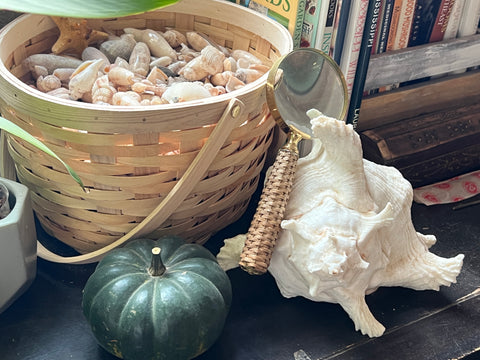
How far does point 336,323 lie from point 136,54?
1.53ft

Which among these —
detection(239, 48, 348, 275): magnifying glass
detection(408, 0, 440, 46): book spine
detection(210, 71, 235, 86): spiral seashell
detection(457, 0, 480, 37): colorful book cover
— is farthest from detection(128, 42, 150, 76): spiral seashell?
detection(457, 0, 480, 37): colorful book cover

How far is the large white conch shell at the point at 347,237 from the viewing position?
0.66m

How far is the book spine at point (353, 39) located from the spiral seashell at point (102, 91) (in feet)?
1.17

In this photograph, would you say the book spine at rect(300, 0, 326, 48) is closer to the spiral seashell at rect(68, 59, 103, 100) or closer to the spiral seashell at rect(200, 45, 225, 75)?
the spiral seashell at rect(200, 45, 225, 75)

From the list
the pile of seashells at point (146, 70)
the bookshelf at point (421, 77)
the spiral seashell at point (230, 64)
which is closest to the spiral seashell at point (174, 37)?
the pile of seashells at point (146, 70)

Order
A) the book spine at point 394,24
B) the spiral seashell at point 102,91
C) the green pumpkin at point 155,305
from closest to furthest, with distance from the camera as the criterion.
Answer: the green pumpkin at point 155,305 < the spiral seashell at point 102,91 < the book spine at point 394,24

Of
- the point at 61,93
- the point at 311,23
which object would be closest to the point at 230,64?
the point at 311,23

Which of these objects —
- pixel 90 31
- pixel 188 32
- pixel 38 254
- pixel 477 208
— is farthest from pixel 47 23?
pixel 477 208

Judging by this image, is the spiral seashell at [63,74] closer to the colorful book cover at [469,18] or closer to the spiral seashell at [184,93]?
the spiral seashell at [184,93]

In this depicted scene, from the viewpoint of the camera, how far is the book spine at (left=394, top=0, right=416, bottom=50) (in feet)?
3.07

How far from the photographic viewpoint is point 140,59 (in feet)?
2.67

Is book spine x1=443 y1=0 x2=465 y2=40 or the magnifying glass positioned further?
book spine x1=443 y1=0 x2=465 y2=40

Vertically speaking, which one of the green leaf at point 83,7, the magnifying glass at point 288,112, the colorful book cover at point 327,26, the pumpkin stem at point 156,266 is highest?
the green leaf at point 83,7

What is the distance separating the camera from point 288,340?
71 cm
